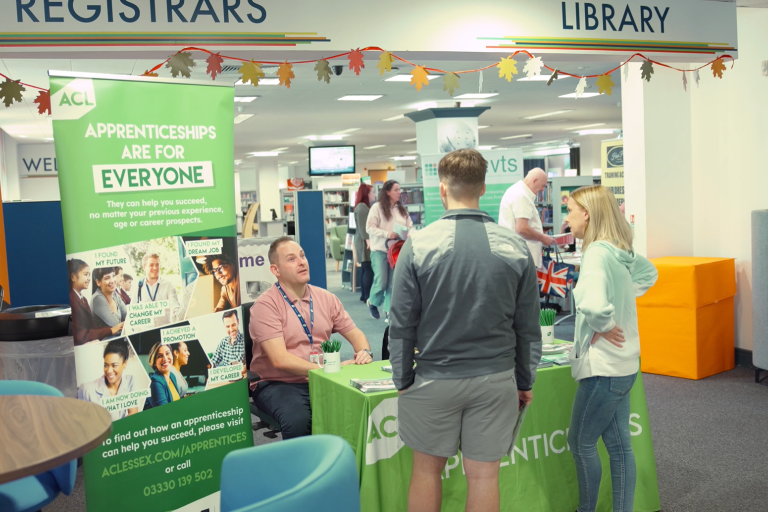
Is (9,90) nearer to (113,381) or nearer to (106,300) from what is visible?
(106,300)

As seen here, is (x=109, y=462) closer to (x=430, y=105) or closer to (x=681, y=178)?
(x=681, y=178)

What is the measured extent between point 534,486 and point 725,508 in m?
0.90

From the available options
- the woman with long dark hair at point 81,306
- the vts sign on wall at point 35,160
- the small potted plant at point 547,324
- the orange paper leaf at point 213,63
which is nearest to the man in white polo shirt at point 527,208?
the small potted plant at point 547,324

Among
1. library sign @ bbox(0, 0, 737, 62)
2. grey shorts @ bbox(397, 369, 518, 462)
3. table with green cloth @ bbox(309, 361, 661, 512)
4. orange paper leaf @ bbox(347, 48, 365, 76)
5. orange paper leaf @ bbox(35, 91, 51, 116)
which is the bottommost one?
table with green cloth @ bbox(309, 361, 661, 512)

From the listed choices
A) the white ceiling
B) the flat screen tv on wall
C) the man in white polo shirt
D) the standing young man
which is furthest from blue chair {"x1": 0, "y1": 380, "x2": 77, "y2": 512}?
the flat screen tv on wall

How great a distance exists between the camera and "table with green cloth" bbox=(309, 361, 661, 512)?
97.8 inches

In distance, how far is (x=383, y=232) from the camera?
7145 millimetres

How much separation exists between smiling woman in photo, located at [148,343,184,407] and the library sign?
1622 millimetres

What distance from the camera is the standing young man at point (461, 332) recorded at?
6.63 feet

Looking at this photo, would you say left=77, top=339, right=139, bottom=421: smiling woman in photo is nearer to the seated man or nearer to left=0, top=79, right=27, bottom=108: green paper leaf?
the seated man

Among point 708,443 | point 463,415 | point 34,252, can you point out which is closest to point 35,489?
point 463,415

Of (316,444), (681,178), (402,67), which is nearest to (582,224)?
(316,444)

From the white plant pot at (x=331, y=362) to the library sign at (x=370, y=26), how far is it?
1.72m

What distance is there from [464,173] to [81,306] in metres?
1.40
